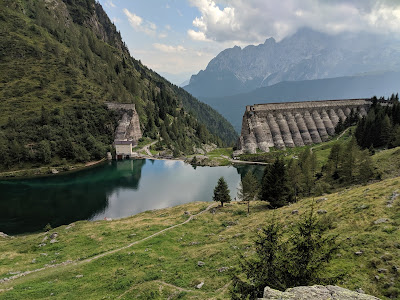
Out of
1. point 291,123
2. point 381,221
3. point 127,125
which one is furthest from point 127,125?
point 381,221

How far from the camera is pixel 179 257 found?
2814 centimetres

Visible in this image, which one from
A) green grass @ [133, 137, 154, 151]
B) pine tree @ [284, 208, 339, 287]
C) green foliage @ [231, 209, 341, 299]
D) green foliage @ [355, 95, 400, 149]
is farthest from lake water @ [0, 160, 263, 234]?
pine tree @ [284, 208, 339, 287]

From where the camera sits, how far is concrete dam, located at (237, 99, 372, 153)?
453 ft

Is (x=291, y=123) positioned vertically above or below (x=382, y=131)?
above

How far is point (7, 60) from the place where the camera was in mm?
143875

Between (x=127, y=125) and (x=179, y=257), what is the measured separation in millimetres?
130429

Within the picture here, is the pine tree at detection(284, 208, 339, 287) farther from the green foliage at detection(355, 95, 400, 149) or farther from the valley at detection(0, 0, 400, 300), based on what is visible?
the green foliage at detection(355, 95, 400, 149)

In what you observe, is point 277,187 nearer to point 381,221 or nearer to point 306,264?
point 381,221

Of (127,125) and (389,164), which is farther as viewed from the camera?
(127,125)

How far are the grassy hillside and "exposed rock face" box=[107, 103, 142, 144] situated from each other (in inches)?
4276

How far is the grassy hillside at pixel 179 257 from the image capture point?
16375mm

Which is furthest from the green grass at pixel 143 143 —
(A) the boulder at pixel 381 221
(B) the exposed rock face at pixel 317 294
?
(B) the exposed rock face at pixel 317 294

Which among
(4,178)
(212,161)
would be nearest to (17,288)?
(4,178)

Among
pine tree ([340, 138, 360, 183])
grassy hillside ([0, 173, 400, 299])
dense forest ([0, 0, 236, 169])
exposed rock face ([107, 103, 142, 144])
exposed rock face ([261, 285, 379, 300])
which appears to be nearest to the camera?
exposed rock face ([261, 285, 379, 300])
